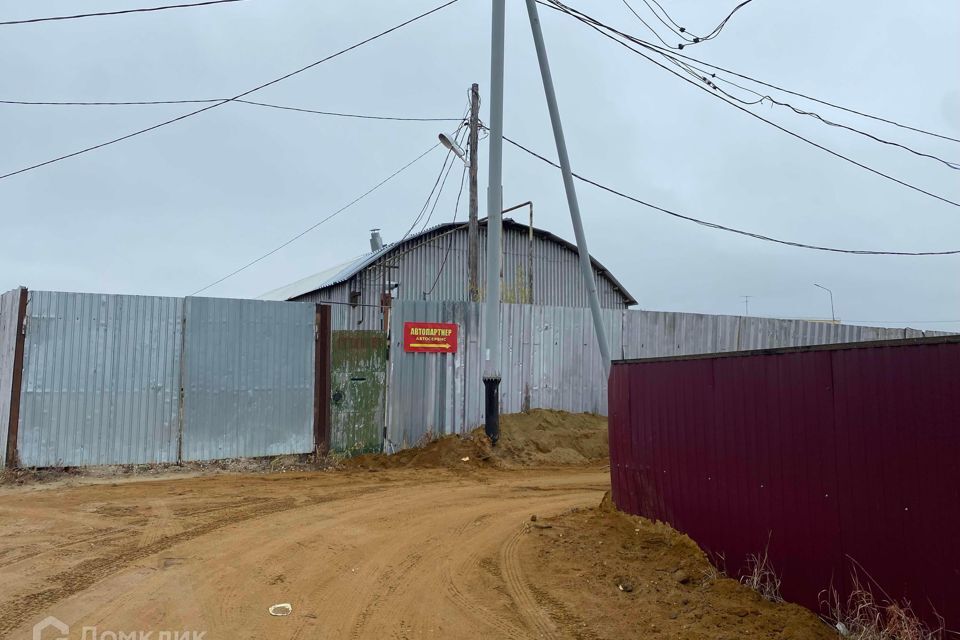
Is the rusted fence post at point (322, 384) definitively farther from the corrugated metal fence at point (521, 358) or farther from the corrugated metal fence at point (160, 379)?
the corrugated metal fence at point (521, 358)

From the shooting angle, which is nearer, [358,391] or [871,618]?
[871,618]

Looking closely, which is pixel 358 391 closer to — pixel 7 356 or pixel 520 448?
pixel 520 448

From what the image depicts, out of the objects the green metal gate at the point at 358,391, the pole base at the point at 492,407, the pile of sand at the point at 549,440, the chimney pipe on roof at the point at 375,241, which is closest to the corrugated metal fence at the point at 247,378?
the green metal gate at the point at 358,391

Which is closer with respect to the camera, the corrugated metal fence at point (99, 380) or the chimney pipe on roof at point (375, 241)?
the corrugated metal fence at point (99, 380)

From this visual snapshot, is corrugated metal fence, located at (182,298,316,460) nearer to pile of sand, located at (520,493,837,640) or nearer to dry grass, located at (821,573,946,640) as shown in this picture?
pile of sand, located at (520,493,837,640)

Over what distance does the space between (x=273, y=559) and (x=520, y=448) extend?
24.0ft

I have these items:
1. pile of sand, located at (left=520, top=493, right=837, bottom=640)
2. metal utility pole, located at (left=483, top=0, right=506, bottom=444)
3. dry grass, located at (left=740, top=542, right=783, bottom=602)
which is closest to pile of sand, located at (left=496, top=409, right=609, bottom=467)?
metal utility pole, located at (left=483, top=0, right=506, bottom=444)

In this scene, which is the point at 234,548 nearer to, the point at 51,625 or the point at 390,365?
the point at 51,625

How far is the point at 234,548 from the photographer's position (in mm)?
6738

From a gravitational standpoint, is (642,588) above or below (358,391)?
below

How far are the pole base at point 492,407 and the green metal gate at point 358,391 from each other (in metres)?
1.92

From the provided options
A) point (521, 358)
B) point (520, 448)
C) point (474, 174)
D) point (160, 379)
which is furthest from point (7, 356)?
point (474, 174)

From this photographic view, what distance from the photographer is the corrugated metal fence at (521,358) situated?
1319 centimetres

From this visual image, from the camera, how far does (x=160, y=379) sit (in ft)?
37.3
